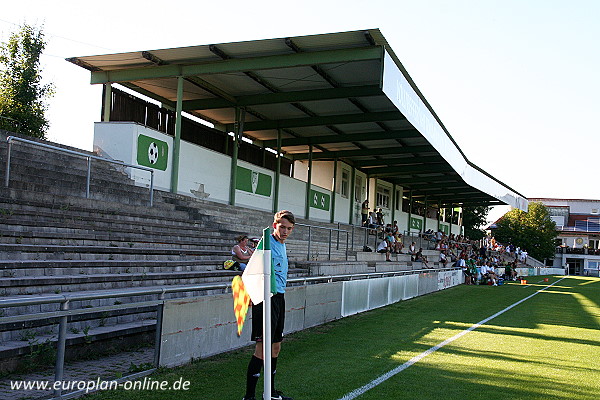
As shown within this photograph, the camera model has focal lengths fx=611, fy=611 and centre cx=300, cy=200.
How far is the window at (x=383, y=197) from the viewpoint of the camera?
42956mm

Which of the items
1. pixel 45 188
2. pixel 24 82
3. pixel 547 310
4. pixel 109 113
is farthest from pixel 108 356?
pixel 24 82

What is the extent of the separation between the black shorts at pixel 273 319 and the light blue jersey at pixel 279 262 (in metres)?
0.13

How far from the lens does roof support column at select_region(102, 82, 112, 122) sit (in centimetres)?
2014

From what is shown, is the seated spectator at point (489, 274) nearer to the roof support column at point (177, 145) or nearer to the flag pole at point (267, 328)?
the roof support column at point (177, 145)

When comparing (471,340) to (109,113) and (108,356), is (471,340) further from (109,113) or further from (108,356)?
(109,113)

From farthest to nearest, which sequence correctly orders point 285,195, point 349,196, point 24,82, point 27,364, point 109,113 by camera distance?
point 349,196 → point 24,82 → point 285,195 → point 109,113 → point 27,364

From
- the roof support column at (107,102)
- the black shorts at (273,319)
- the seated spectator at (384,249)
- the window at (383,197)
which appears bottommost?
the black shorts at (273,319)

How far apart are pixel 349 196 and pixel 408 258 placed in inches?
307

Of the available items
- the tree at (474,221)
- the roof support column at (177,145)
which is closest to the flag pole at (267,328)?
the roof support column at (177,145)

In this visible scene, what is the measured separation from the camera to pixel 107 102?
2030 cm

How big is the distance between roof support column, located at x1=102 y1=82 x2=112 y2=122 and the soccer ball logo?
6.82 feet

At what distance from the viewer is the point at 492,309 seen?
18.9 m

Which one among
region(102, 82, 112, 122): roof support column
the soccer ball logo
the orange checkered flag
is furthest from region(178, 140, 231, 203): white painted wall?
the orange checkered flag

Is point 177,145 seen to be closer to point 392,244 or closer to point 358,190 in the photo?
point 392,244
